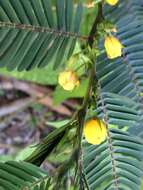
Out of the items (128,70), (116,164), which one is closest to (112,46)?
(128,70)

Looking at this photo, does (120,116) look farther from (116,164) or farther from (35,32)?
(35,32)

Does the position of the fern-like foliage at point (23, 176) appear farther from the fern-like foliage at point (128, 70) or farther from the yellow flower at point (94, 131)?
the fern-like foliage at point (128, 70)

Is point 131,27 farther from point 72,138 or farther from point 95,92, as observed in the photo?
point 72,138

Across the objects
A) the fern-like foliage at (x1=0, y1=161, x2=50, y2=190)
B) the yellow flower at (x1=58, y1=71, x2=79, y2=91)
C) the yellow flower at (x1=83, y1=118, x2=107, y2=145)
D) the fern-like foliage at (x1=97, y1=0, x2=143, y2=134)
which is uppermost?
the fern-like foliage at (x1=97, y1=0, x2=143, y2=134)

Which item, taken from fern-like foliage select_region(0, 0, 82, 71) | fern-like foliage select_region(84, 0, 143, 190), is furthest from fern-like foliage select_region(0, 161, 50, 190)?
fern-like foliage select_region(0, 0, 82, 71)

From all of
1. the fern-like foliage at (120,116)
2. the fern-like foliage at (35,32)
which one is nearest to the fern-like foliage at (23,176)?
the fern-like foliage at (120,116)

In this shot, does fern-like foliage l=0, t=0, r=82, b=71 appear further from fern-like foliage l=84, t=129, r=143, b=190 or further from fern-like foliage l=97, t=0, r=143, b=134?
fern-like foliage l=84, t=129, r=143, b=190
